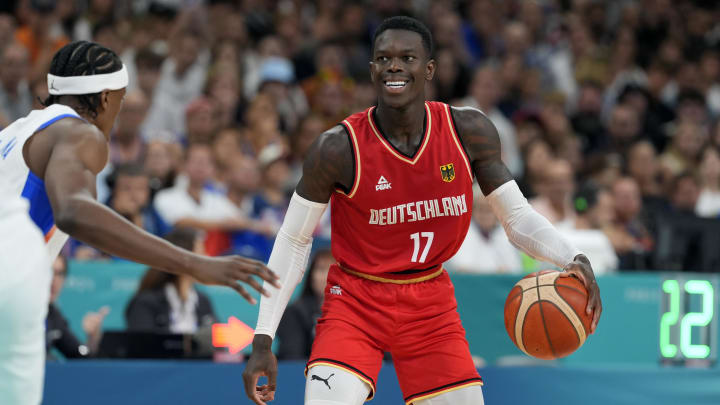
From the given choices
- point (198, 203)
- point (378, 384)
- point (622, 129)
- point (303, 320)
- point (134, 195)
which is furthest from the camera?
point (622, 129)

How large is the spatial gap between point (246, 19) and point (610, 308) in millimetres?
6101

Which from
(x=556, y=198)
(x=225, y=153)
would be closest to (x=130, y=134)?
(x=225, y=153)

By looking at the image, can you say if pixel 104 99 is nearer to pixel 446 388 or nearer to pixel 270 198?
pixel 446 388

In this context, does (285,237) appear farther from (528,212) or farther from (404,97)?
(528,212)

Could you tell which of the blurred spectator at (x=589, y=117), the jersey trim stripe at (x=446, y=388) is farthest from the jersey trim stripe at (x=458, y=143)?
the blurred spectator at (x=589, y=117)

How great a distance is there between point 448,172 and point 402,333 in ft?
2.43

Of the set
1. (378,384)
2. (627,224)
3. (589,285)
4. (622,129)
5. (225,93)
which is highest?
(225,93)

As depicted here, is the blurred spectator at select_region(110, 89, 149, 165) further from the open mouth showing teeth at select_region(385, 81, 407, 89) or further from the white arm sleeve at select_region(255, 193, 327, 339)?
the open mouth showing teeth at select_region(385, 81, 407, 89)

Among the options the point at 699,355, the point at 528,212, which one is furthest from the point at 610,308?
the point at 528,212

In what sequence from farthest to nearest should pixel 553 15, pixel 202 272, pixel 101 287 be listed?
pixel 553 15
pixel 101 287
pixel 202 272

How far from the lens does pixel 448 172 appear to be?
14.8 feet

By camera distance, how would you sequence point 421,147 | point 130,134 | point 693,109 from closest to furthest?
1. point 421,147
2. point 130,134
3. point 693,109

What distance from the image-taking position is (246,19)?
11883 millimetres

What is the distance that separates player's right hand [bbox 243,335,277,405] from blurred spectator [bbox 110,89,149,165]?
15.7 ft
